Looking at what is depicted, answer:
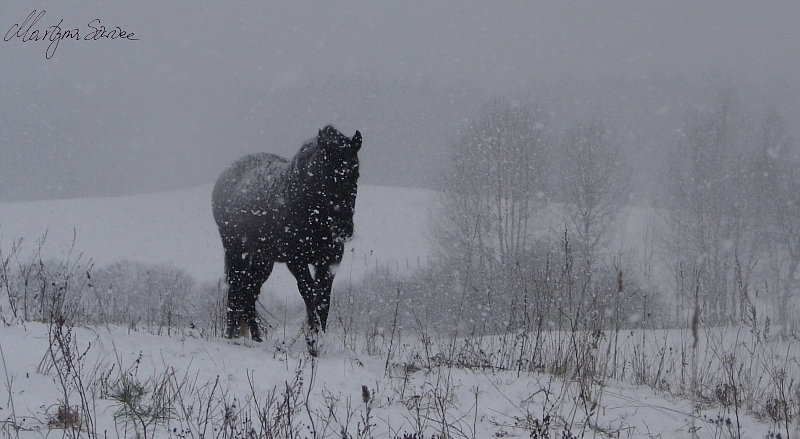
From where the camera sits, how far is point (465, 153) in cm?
2492

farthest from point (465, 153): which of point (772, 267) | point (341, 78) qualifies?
point (341, 78)

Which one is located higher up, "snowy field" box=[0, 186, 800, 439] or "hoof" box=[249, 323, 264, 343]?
"snowy field" box=[0, 186, 800, 439]

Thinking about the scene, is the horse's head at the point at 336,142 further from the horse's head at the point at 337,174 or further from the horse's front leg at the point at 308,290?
the horse's front leg at the point at 308,290

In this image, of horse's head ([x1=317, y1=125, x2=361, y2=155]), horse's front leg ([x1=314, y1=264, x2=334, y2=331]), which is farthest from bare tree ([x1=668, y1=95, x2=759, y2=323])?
horse's head ([x1=317, y1=125, x2=361, y2=155])

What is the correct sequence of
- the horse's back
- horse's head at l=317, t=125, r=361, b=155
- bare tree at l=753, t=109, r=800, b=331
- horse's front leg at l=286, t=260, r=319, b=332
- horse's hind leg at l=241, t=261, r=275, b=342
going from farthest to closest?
bare tree at l=753, t=109, r=800, b=331
horse's hind leg at l=241, t=261, r=275, b=342
the horse's back
horse's front leg at l=286, t=260, r=319, b=332
horse's head at l=317, t=125, r=361, b=155

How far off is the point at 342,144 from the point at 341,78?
51.7m

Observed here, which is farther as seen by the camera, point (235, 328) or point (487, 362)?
point (235, 328)

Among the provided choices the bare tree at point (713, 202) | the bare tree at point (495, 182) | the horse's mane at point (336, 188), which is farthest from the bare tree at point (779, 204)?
the horse's mane at point (336, 188)

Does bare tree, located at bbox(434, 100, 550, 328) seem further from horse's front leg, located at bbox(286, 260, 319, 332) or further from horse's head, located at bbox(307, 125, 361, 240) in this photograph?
horse's head, located at bbox(307, 125, 361, 240)

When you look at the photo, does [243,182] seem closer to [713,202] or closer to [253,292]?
[253,292]

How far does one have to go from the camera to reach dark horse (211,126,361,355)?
15.2 ft

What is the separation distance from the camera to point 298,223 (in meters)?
4.92

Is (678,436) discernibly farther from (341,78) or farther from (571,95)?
(341,78)

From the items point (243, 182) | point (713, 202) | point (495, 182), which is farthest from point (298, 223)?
point (713, 202)
